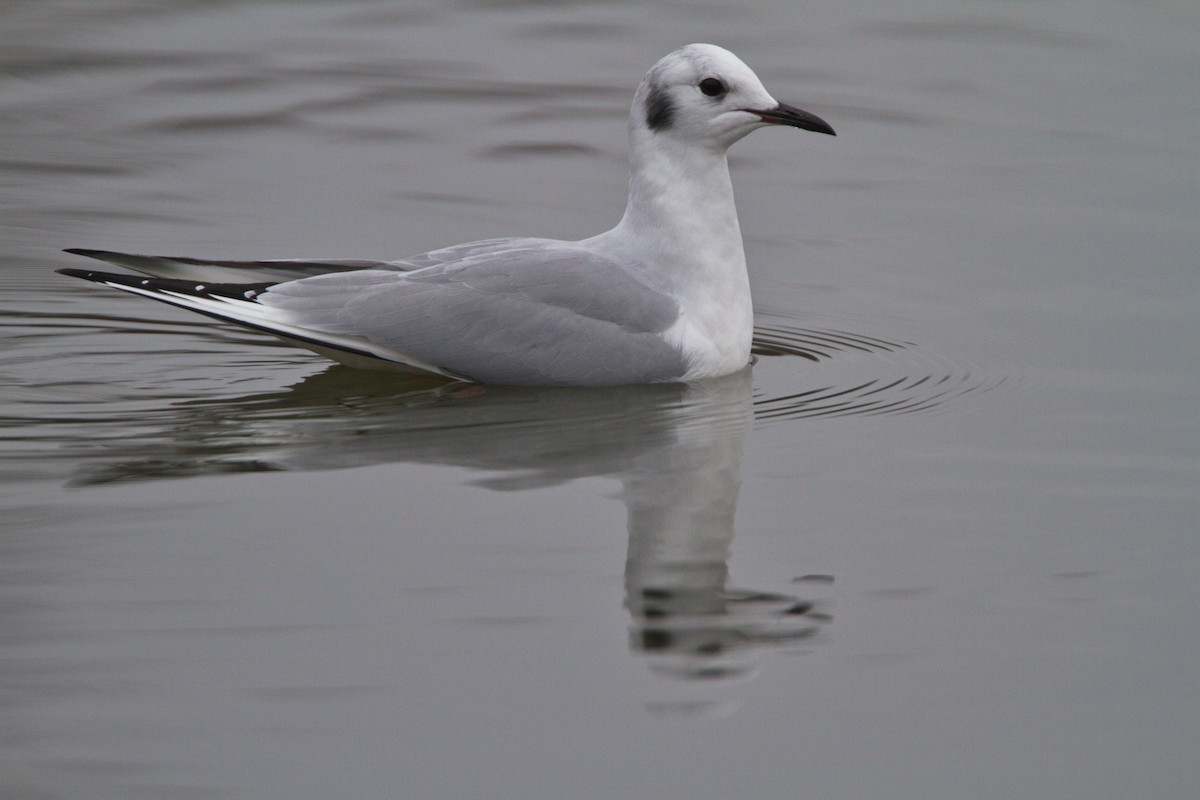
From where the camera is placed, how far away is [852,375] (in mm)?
6637

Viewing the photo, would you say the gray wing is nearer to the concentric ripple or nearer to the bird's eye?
the concentric ripple

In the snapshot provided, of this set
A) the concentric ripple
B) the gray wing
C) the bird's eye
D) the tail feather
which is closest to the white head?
the bird's eye

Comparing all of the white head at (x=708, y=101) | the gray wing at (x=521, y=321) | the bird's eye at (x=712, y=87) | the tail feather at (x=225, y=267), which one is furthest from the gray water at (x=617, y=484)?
the bird's eye at (x=712, y=87)

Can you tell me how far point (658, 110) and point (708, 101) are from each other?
20cm

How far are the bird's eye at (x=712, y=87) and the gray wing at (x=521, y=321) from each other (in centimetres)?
73

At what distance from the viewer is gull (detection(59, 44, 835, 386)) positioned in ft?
20.6

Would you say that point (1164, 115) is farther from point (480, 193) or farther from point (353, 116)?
point (353, 116)

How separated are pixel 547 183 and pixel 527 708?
5.54 metres

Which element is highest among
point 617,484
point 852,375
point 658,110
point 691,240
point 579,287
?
point 658,110

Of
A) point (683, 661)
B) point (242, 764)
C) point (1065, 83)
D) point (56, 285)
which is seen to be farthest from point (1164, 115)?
point (242, 764)

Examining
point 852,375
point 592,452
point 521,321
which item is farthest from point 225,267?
point 852,375

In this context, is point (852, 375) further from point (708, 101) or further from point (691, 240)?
point (708, 101)

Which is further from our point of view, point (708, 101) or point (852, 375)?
point (852, 375)

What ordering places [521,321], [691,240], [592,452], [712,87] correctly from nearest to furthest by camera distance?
[592,452] < [521,321] < [712,87] < [691,240]
